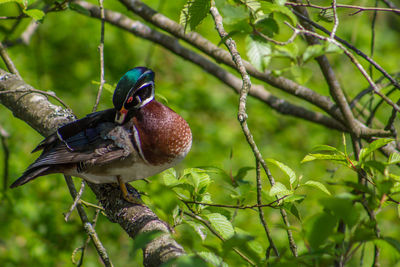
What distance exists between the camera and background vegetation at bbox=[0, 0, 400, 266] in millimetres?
1556

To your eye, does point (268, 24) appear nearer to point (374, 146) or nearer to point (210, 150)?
point (374, 146)

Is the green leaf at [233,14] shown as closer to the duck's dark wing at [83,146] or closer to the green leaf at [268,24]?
the green leaf at [268,24]

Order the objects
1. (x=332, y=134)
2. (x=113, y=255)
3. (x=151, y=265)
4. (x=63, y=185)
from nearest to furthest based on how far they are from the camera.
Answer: (x=151, y=265) → (x=63, y=185) → (x=113, y=255) → (x=332, y=134)

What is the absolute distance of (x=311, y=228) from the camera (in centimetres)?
123

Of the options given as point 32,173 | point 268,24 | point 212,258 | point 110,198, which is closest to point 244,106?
point 268,24

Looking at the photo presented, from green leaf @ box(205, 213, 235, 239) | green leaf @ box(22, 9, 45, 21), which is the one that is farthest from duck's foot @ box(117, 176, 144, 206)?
green leaf @ box(22, 9, 45, 21)

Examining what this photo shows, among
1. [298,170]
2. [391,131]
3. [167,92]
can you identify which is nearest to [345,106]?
[391,131]

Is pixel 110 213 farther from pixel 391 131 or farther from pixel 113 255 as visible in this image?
pixel 113 255

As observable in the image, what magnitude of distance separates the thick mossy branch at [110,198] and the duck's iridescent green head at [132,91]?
0.47m

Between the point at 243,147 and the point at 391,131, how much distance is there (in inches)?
132

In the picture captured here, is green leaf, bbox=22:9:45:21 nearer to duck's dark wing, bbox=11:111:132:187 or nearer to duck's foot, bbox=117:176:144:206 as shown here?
duck's dark wing, bbox=11:111:132:187

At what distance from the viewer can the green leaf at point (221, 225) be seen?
5.67 feet

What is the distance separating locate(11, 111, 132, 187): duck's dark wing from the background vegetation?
346mm

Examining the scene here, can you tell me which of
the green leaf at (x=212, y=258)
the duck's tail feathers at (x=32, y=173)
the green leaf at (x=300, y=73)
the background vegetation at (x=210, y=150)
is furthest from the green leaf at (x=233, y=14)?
the duck's tail feathers at (x=32, y=173)
